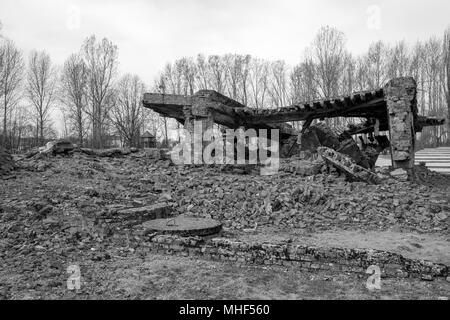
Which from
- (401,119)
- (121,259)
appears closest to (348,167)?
(401,119)

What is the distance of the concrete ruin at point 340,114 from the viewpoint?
11.9m

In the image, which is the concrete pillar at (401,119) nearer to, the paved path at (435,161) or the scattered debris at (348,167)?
the scattered debris at (348,167)

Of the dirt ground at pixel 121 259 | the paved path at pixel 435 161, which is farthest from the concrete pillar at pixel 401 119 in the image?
the paved path at pixel 435 161

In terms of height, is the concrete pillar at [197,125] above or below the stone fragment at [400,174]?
above

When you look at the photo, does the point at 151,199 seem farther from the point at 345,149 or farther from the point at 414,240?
the point at 345,149

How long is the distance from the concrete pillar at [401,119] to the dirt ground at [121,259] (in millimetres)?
4951

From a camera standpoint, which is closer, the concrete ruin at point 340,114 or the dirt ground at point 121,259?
the dirt ground at point 121,259

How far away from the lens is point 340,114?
14633 mm

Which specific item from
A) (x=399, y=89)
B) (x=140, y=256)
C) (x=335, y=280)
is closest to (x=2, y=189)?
(x=140, y=256)

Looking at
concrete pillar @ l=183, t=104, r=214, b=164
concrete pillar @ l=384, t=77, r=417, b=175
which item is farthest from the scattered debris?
concrete pillar @ l=183, t=104, r=214, b=164

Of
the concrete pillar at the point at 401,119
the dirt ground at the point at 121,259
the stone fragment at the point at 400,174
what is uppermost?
the concrete pillar at the point at 401,119

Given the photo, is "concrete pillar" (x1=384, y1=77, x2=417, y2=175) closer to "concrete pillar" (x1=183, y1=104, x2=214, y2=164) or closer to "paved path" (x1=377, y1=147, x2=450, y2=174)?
"concrete pillar" (x1=183, y1=104, x2=214, y2=164)

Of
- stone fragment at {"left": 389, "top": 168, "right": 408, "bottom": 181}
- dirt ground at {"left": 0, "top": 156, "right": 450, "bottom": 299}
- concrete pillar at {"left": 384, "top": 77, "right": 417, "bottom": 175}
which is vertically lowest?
dirt ground at {"left": 0, "top": 156, "right": 450, "bottom": 299}

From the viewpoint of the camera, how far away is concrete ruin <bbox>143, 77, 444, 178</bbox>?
39.0 ft
